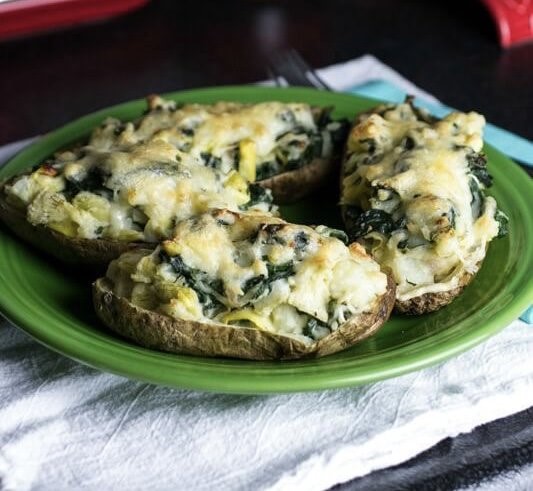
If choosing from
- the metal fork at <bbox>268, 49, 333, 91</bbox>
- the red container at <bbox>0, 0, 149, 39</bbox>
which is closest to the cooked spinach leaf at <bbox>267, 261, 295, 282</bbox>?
the metal fork at <bbox>268, 49, 333, 91</bbox>

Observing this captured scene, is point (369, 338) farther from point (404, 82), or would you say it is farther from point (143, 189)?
point (404, 82)

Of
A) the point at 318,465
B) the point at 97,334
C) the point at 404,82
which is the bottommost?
the point at 404,82

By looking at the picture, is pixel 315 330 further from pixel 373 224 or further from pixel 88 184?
pixel 88 184

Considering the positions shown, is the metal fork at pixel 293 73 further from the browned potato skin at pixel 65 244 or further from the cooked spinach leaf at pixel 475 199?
the browned potato skin at pixel 65 244

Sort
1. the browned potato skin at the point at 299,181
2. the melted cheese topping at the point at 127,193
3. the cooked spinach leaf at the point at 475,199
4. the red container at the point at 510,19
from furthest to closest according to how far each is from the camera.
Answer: the red container at the point at 510,19 < the browned potato skin at the point at 299,181 < the cooked spinach leaf at the point at 475,199 < the melted cheese topping at the point at 127,193

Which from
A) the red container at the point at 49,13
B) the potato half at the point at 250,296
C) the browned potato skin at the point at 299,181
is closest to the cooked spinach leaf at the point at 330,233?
the potato half at the point at 250,296

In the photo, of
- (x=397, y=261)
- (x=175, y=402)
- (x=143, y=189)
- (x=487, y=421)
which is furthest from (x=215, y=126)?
(x=487, y=421)

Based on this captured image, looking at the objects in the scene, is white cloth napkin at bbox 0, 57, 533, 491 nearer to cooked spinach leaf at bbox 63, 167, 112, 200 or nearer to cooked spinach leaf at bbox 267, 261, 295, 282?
cooked spinach leaf at bbox 267, 261, 295, 282
